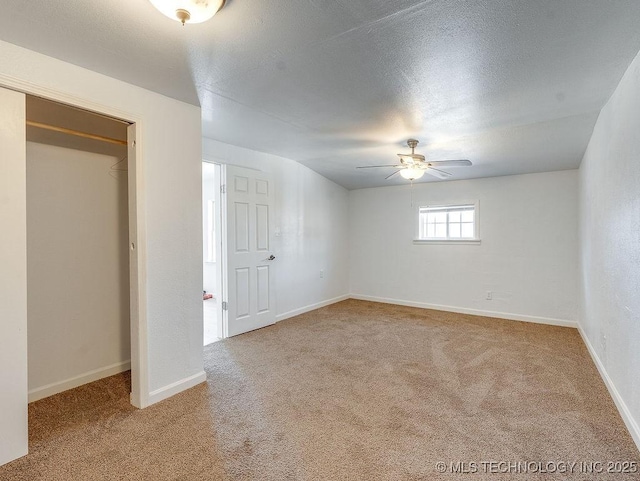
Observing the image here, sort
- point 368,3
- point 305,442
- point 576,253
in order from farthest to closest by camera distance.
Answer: point 576,253
point 305,442
point 368,3

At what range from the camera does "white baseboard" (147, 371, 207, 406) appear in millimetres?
2451

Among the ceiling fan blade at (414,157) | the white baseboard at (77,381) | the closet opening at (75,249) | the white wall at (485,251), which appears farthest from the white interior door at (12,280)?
the white wall at (485,251)

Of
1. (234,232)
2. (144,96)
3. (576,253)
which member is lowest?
(576,253)

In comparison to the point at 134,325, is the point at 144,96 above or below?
above

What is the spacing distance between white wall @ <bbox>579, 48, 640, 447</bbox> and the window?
6.02 feet

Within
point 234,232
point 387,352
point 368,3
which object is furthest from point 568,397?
point 234,232

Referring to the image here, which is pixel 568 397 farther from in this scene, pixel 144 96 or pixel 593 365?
pixel 144 96

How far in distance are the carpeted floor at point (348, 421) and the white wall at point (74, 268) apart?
0.81ft

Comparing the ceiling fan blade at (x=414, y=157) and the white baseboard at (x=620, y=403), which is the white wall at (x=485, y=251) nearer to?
the white baseboard at (x=620, y=403)

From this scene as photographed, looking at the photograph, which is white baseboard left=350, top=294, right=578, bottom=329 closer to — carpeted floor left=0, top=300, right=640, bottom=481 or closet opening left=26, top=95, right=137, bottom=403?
carpeted floor left=0, top=300, right=640, bottom=481

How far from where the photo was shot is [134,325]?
2.44 m

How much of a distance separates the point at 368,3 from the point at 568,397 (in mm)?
2936

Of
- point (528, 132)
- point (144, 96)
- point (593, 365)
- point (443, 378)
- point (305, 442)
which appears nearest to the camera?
point (305, 442)

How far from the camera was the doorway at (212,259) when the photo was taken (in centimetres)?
397
